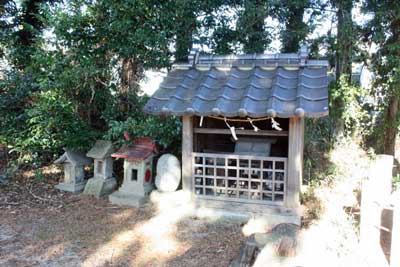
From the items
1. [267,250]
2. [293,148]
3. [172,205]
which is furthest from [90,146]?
[267,250]

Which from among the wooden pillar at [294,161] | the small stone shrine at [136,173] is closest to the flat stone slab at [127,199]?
the small stone shrine at [136,173]

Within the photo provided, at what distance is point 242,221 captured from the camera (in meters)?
4.72

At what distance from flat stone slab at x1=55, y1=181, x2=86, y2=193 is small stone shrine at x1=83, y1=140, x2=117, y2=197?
20cm

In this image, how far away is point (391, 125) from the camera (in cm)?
775

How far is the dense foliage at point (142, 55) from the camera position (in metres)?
6.25

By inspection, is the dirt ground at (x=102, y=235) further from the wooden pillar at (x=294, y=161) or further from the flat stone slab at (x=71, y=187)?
the wooden pillar at (x=294, y=161)

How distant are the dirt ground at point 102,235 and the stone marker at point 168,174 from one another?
1.35 feet

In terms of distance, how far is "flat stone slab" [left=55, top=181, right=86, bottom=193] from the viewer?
6.05 meters

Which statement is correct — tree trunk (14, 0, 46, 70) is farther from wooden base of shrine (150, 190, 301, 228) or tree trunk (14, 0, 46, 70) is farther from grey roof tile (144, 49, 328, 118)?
wooden base of shrine (150, 190, 301, 228)

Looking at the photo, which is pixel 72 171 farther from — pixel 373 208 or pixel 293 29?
pixel 293 29

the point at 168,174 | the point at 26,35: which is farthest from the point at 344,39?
the point at 26,35

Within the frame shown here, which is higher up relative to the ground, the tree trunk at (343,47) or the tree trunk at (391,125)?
the tree trunk at (343,47)

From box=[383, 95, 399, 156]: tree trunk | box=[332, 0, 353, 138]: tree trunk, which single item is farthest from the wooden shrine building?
box=[383, 95, 399, 156]: tree trunk

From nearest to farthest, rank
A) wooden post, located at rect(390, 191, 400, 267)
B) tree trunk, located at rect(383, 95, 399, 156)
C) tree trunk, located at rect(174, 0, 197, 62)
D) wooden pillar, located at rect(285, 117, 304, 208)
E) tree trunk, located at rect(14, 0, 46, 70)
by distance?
wooden post, located at rect(390, 191, 400, 267)
wooden pillar, located at rect(285, 117, 304, 208)
tree trunk, located at rect(174, 0, 197, 62)
tree trunk, located at rect(383, 95, 399, 156)
tree trunk, located at rect(14, 0, 46, 70)
